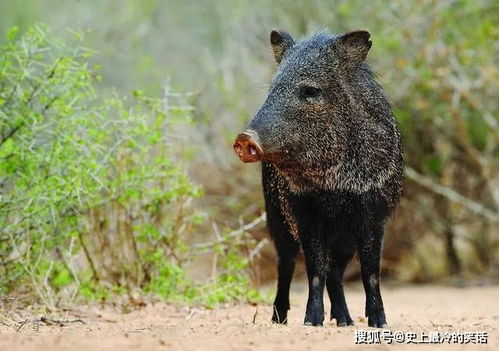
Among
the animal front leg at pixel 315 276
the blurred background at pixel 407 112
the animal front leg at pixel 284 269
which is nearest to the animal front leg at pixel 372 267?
the animal front leg at pixel 315 276

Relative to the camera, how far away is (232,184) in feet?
40.2

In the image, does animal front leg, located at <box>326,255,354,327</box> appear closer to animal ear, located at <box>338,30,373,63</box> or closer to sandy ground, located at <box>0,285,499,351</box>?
sandy ground, located at <box>0,285,499,351</box>

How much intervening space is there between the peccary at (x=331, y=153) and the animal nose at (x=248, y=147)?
121 millimetres

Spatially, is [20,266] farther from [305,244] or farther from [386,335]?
[386,335]

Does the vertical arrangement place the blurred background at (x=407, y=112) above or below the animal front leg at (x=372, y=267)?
above

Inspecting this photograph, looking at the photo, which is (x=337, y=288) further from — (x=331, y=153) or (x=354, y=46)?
(x=354, y=46)

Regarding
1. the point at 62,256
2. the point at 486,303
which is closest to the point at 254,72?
the point at 486,303

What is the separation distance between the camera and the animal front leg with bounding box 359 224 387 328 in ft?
16.8

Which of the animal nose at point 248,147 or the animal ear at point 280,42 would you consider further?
the animal ear at point 280,42

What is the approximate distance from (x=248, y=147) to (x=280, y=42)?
1165mm

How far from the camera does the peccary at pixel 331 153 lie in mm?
5016

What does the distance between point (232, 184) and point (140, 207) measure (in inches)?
198

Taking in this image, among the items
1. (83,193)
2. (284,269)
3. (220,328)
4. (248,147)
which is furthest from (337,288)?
(83,193)

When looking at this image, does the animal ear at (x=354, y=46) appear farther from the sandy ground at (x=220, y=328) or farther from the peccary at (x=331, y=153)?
the sandy ground at (x=220, y=328)
